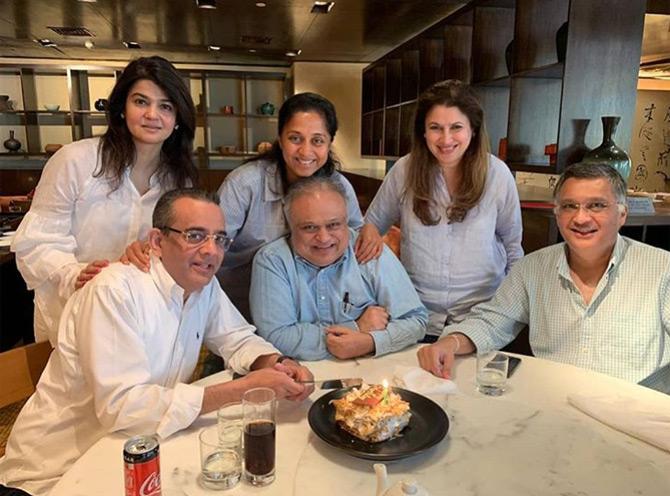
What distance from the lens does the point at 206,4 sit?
4.89 metres

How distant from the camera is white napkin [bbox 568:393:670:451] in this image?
1.18m

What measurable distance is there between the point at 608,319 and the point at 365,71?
671 centimetres

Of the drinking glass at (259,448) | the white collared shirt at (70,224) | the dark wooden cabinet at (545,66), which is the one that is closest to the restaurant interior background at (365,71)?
the dark wooden cabinet at (545,66)

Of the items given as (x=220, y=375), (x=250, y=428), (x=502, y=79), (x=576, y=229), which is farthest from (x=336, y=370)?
(x=502, y=79)

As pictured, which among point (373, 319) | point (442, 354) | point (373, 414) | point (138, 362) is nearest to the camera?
point (373, 414)

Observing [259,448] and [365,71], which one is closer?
[259,448]

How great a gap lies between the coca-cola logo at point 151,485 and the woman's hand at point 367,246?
1055 mm

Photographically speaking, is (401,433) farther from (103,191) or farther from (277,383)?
(103,191)

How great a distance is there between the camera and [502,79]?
12.6ft

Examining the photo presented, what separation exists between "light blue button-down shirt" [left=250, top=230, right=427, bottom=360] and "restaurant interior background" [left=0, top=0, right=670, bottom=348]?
50.3 inches

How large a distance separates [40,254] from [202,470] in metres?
A: 1.12

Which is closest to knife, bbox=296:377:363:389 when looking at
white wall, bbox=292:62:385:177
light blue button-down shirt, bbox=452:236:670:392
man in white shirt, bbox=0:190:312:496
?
man in white shirt, bbox=0:190:312:496

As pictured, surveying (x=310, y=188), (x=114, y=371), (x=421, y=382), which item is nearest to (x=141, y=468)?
(x=114, y=371)

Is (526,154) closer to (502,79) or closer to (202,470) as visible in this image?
(502,79)
